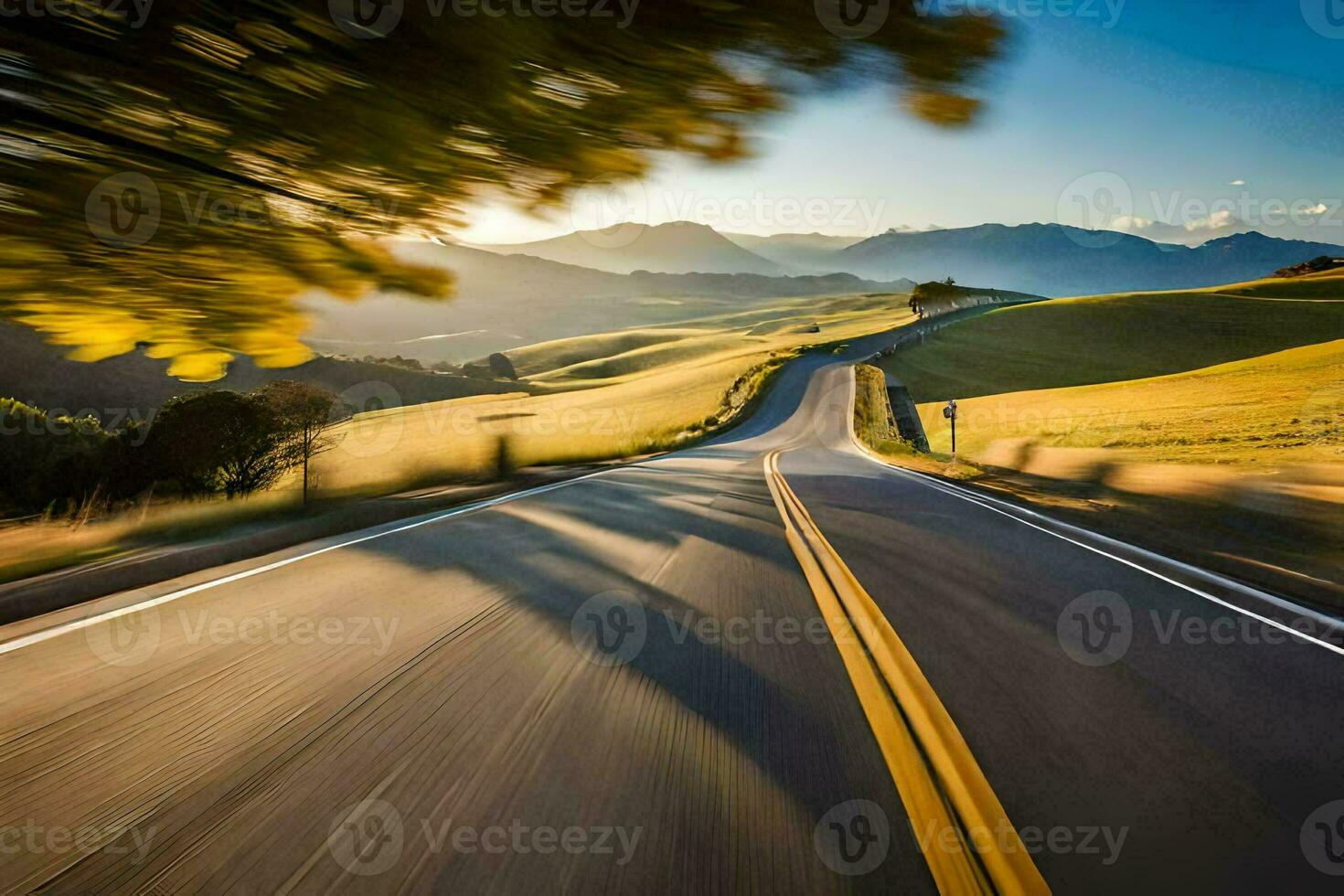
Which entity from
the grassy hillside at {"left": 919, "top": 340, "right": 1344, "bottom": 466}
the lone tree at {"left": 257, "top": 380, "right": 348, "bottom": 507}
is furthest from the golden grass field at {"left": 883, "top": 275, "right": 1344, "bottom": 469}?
the lone tree at {"left": 257, "top": 380, "right": 348, "bottom": 507}

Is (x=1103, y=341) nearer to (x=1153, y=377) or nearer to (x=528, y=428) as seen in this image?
(x=1153, y=377)

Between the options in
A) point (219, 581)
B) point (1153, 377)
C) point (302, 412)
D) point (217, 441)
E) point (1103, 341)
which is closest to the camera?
point (219, 581)

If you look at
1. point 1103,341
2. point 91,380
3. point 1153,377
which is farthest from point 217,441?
point 1103,341

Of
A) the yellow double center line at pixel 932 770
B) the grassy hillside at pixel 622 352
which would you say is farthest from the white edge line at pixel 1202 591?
the grassy hillside at pixel 622 352

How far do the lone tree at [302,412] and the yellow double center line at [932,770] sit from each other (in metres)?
9.39

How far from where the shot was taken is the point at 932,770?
235 cm

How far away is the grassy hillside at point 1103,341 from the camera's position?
5156 centimetres

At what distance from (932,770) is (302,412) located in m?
11.3

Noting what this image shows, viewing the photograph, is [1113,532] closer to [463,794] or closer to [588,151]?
[588,151]

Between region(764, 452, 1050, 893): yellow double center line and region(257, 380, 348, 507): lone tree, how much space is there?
9393mm

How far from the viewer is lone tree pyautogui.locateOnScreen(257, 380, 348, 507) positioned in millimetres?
10625

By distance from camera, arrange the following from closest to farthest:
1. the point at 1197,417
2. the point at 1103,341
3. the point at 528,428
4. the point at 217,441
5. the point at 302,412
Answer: the point at 217,441 < the point at 302,412 < the point at 1197,417 < the point at 528,428 < the point at 1103,341

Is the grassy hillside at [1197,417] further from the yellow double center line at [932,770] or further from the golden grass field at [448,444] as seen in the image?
the golden grass field at [448,444]

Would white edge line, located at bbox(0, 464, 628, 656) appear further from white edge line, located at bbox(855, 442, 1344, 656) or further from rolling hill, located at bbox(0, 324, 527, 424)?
white edge line, located at bbox(855, 442, 1344, 656)
